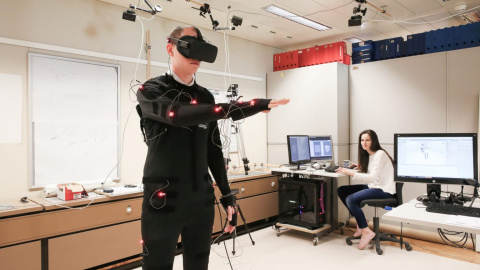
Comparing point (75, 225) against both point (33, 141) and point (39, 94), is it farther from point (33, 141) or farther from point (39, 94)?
point (39, 94)

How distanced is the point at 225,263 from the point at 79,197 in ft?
4.78

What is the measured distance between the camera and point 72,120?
10.4 ft

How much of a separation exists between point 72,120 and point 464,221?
3.13m

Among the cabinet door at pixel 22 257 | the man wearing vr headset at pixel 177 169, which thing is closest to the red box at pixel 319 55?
the man wearing vr headset at pixel 177 169

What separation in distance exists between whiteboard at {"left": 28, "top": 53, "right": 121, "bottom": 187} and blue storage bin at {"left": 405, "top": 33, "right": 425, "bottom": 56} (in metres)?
3.43

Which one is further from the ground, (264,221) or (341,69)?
(341,69)

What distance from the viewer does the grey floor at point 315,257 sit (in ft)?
10.2

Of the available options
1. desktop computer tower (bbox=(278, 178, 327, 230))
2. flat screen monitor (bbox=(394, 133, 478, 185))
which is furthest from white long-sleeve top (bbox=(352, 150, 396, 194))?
flat screen monitor (bbox=(394, 133, 478, 185))

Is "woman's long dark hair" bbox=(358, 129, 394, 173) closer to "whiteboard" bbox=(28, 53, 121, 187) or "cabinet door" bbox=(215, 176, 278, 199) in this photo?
"cabinet door" bbox=(215, 176, 278, 199)

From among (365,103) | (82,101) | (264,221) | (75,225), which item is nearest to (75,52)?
(82,101)

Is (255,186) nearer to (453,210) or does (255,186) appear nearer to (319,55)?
(319,55)

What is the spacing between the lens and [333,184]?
426 cm

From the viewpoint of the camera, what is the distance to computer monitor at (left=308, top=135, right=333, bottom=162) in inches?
170

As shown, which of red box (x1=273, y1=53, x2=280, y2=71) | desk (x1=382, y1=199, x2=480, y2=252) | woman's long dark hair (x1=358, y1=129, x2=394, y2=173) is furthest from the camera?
red box (x1=273, y1=53, x2=280, y2=71)
